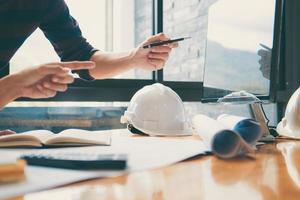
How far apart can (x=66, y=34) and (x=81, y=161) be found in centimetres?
111

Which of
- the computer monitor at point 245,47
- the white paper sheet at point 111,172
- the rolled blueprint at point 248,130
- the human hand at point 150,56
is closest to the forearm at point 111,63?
the human hand at point 150,56

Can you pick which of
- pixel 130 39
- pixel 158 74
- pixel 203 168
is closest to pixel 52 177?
pixel 203 168

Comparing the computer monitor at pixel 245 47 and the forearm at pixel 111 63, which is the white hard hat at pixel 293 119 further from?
the forearm at pixel 111 63

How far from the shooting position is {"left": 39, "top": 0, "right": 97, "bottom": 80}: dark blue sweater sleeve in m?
1.54

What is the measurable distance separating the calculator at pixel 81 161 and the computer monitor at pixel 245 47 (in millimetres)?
593

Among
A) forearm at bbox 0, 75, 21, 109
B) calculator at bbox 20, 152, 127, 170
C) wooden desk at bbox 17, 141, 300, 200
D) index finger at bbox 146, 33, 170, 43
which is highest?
index finger at bbox 146, 33, 170, 43

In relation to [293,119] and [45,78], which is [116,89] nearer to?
[45,78]

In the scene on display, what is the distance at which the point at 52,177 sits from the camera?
1.66 ft

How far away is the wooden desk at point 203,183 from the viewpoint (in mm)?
430

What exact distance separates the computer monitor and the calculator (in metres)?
0.59

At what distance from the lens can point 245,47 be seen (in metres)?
1.10

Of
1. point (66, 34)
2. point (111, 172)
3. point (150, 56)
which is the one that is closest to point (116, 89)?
point (66, 34)

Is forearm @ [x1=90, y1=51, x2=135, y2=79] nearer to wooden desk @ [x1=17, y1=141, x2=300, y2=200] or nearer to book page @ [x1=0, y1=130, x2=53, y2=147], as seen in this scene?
book page @ [x1=0, y1=130, x2=53, y2=147]

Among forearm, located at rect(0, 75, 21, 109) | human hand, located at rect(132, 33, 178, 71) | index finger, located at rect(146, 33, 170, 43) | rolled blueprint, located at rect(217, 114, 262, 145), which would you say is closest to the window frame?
human hand, located at rect(132, 33, 178, 71)
